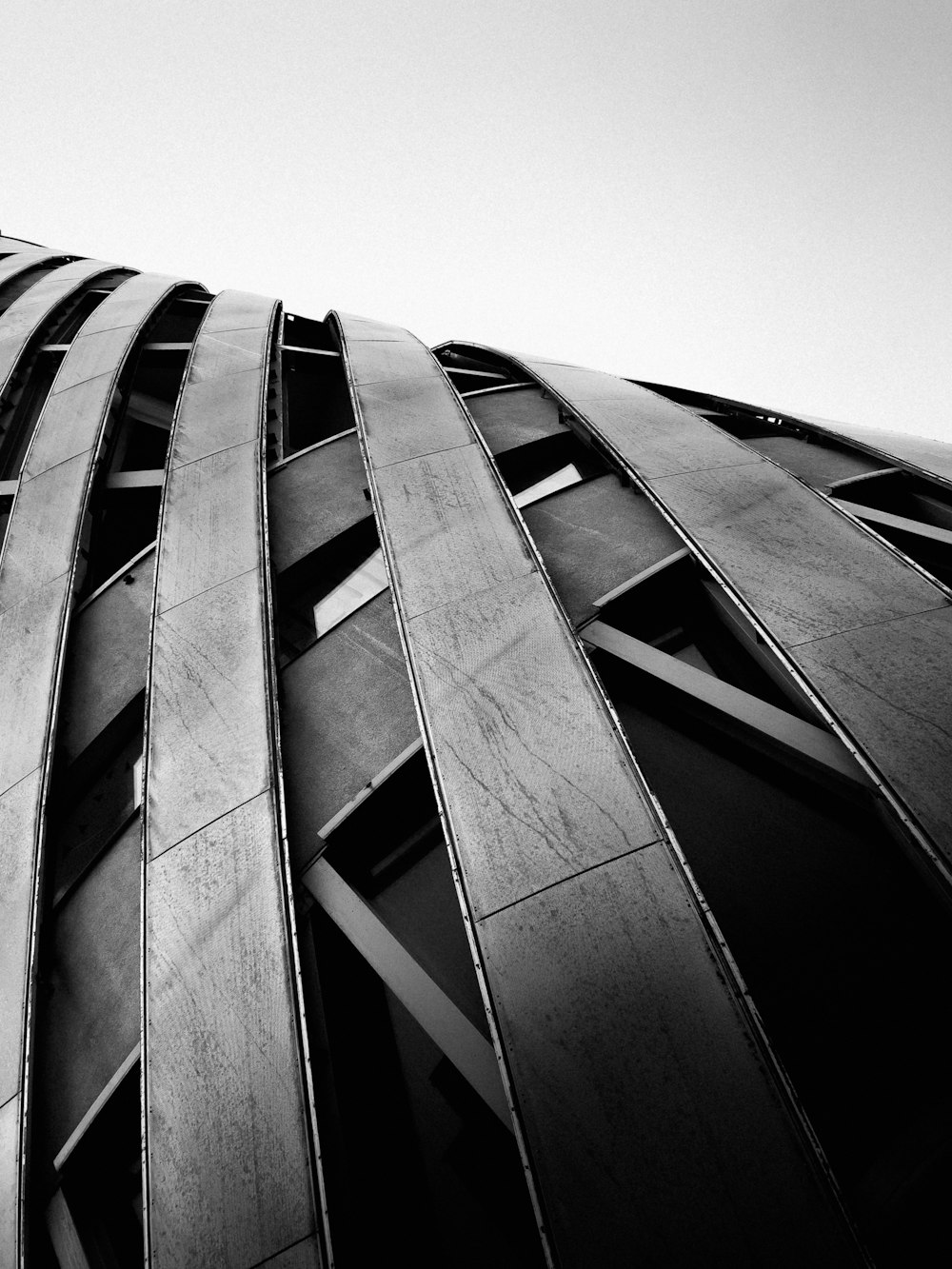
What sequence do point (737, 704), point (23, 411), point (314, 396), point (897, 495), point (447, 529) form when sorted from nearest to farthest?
1. point (737, 704)
2. point (447, 529)
3. point (897, 495)
4. point (23, 411)
5. point (314, 396)

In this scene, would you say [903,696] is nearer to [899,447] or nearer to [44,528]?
[899,447]

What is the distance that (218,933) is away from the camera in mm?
5277

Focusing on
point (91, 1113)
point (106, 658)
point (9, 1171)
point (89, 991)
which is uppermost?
point (106, 658)

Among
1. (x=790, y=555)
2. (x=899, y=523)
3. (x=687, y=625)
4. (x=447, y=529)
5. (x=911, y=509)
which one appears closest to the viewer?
(x=790, y=555)

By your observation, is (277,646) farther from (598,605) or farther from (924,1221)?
(924,1221)

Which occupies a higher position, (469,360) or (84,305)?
(469,360)

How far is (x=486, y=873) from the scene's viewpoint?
477 centimetres

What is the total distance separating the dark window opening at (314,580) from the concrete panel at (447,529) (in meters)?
0.79

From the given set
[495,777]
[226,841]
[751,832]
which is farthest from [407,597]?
[751,832]

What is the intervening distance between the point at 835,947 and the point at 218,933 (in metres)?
4.83

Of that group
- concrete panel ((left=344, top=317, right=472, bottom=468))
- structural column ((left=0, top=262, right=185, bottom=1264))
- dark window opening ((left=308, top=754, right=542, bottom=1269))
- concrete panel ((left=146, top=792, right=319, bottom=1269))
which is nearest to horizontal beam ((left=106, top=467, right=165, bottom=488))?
structural column ((left=0, top=262, right=185, bottom=1264))

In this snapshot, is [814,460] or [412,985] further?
[814,460]

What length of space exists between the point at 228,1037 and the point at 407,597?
416 centimetres

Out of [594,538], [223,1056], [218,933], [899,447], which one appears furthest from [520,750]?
[899,447]
